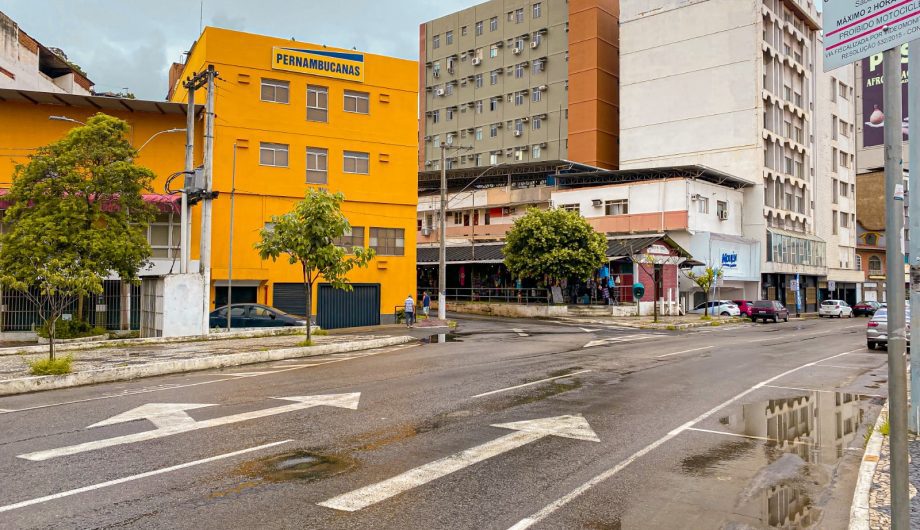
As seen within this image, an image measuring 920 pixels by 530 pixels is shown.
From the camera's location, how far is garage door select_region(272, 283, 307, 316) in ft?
105

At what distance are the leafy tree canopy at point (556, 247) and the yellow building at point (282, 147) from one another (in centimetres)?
1023

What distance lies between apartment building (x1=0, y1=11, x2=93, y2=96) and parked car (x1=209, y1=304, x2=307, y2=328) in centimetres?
1938

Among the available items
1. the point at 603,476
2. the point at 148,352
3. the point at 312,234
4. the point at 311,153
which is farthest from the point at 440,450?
the point at 311,153

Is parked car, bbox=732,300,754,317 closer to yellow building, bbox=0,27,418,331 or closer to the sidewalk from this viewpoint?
yellow building, bbox=0,27,418,331

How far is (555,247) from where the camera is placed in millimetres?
42625

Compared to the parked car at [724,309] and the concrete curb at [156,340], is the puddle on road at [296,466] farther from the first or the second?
the parked car at [724,309]

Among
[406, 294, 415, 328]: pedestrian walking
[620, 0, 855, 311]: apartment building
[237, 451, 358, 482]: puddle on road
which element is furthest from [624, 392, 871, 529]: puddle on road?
[620, 0, 855, 311]: apartment building

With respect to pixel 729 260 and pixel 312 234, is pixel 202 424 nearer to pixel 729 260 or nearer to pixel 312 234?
pixel 312 234

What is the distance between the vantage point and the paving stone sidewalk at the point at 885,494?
594 centimetres

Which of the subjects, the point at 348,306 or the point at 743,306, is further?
the point at 743,306

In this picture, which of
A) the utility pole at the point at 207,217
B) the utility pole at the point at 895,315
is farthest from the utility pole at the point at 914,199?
the utility pole at the point at 207,217

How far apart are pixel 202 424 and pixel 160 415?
1.12 meters

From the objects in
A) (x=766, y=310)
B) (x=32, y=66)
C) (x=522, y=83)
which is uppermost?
(x=522, y=83)

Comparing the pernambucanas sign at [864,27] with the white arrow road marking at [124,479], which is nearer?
the pernambucanas sign at [864,27]
